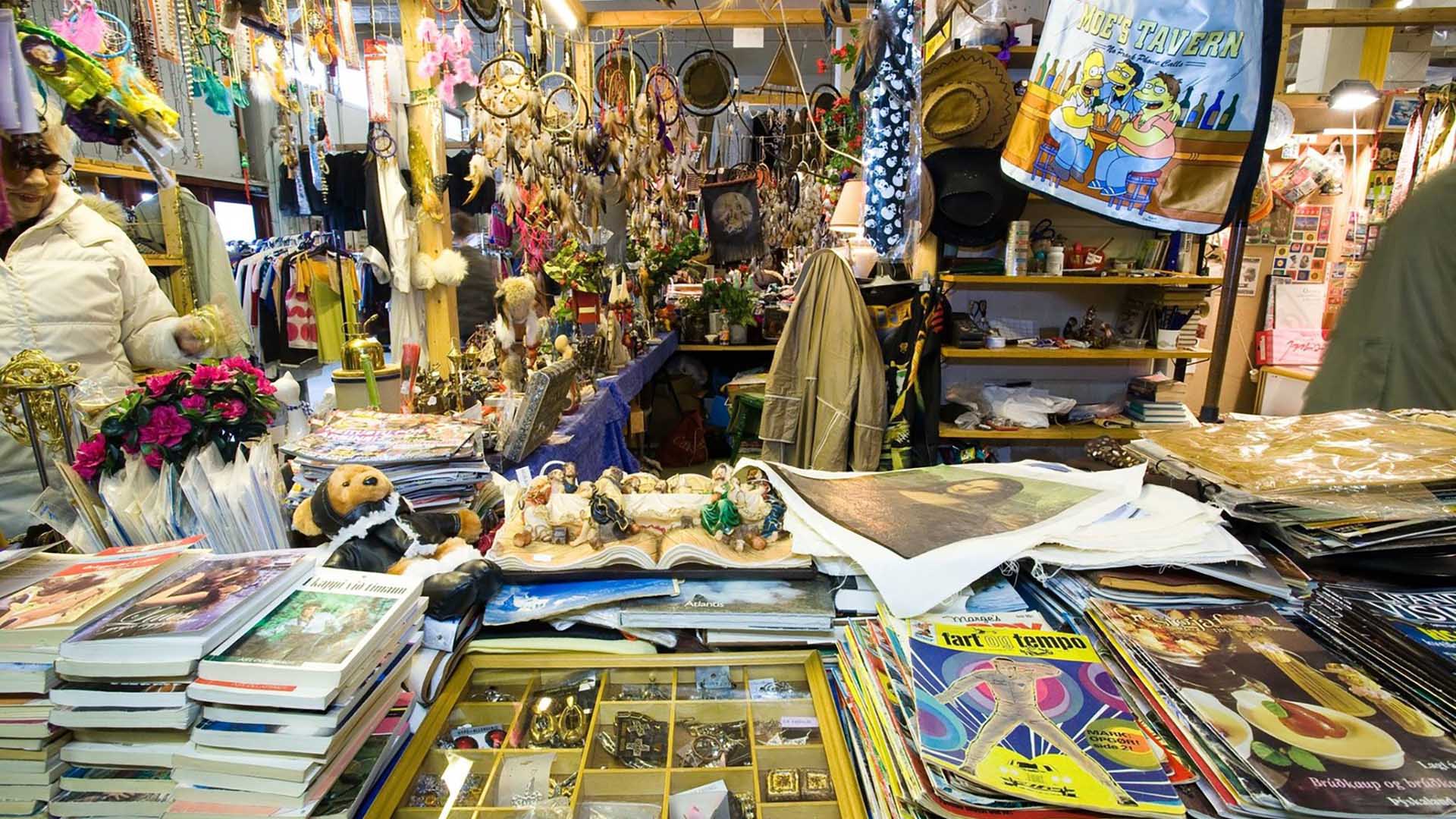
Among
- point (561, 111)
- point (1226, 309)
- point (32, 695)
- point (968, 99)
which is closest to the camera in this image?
point (32, 695)

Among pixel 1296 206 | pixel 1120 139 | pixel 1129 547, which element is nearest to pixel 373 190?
pixel 1120 139

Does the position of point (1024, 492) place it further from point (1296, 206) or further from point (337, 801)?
point (1296, 206)

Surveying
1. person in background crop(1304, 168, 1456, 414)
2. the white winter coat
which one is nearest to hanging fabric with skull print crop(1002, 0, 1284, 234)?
person in background crop(1304, 168, 1456, 414)

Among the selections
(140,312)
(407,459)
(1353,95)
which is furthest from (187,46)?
(1353,95)

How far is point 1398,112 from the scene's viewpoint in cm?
483

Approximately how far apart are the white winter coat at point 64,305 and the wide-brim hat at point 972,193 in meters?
3.11

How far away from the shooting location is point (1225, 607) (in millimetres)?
949

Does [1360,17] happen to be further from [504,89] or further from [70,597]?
[70,597]

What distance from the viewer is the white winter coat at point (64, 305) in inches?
75.0

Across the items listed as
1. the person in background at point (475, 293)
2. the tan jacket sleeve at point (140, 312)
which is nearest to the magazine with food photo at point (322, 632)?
the tan jacket sleeve at point (140, 312)

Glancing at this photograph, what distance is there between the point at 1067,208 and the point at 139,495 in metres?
3.99

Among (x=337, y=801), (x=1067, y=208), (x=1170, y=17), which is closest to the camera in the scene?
(x=337, y=801)

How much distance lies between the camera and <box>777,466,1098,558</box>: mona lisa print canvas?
1.07m

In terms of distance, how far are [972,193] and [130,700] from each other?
344 centimetres
